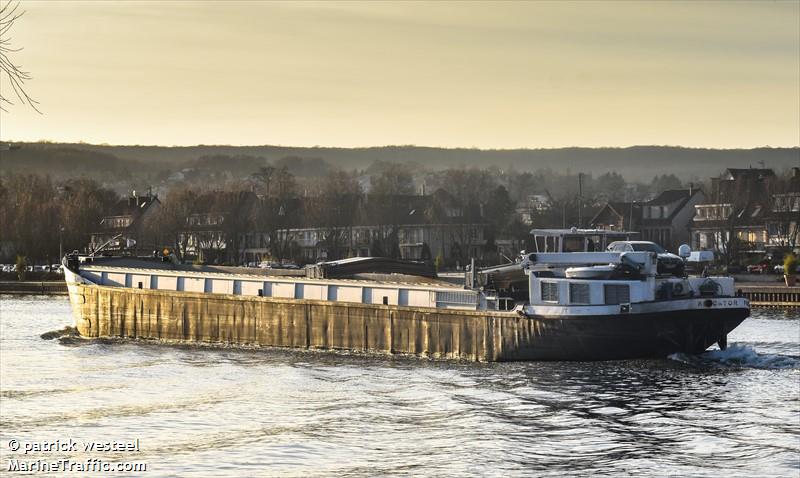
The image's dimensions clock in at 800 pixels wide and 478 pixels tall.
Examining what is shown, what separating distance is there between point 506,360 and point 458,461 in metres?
19.3

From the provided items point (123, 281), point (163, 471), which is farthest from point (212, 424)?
point (123, 281)

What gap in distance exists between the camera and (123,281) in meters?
74.1

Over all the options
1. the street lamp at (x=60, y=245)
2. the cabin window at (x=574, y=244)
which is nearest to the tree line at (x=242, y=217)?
the street lamp at (x=60, y=245)

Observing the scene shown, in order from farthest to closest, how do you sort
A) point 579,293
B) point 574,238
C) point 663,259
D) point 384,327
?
point 574,238
point 384,327
point 663,259
point 579,293

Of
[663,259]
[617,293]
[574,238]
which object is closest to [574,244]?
[574,238]

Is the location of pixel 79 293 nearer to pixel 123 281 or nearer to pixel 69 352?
pixel 123 281

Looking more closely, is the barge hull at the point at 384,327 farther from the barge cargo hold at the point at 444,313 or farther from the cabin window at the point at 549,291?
the cabin window at the point at 549,291

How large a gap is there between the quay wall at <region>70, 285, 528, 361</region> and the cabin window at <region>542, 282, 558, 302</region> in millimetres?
1386

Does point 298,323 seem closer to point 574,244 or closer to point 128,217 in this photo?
point 574,244

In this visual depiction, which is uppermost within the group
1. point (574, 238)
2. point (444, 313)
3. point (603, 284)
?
point (574, 238)

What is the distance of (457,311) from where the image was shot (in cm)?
5481

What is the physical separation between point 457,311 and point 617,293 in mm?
7596

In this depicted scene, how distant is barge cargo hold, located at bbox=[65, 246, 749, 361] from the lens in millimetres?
50156

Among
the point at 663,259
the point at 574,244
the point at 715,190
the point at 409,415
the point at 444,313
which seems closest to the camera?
the point at 409,415
